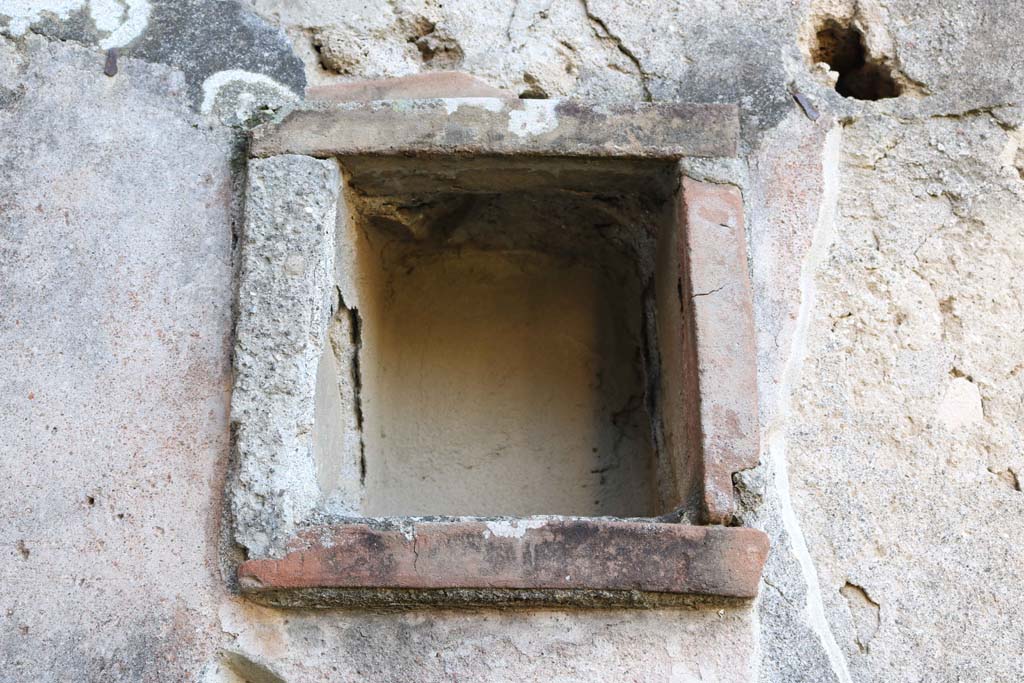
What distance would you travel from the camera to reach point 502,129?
2117mm

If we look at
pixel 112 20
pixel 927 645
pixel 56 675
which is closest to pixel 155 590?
pixel 56 675

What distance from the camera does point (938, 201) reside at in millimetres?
2209

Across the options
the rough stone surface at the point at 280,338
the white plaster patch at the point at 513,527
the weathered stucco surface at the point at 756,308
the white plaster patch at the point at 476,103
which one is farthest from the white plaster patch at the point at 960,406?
the rough stone surface at the point at 280,338

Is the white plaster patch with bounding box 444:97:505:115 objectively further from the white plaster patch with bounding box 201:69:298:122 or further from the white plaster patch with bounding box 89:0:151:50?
the white plaster patch with bounding box 89:0:151:50

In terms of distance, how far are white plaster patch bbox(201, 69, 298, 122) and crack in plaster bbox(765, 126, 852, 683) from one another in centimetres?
112

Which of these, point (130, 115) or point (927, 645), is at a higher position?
point (130, 115)

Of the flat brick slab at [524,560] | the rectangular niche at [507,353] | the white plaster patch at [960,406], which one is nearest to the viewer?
the flat brick slab at [524,560]

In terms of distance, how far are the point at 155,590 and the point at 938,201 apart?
1.72 metres

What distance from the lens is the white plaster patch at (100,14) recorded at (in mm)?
2277

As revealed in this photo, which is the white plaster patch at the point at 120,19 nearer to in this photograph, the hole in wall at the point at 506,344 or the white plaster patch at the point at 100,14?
the white plaster patch at the point at 100,14

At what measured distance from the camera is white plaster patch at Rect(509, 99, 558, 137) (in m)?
2.11

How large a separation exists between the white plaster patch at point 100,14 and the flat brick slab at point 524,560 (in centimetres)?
117

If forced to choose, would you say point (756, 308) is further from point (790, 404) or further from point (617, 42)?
point (617, 42)

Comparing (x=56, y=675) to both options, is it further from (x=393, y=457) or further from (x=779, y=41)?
(x=779, y=41)
